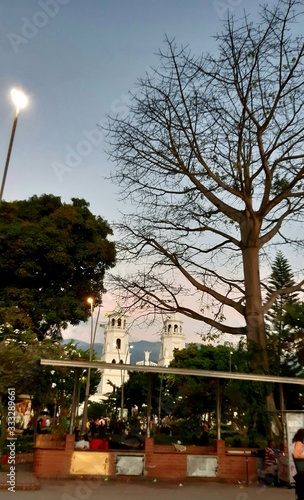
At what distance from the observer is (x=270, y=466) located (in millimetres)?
11344

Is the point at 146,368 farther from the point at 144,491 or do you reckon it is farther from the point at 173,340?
the point at 173,340

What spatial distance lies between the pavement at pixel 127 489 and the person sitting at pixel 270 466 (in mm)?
377

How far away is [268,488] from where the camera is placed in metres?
10.6

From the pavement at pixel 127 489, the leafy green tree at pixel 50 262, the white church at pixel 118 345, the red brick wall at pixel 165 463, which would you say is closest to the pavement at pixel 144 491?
Result: the pavement at pixel 127 489

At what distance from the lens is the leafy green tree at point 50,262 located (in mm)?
21312

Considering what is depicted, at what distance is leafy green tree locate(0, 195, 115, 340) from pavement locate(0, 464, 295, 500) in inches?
383

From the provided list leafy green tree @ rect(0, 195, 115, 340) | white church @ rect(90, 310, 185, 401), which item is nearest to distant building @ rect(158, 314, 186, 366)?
white church @ rect(90, 310, 185, 401)

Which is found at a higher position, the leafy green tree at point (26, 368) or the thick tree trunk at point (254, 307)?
the thick tree trunk at point (254, 307)

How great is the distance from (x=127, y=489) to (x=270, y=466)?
13.4ft

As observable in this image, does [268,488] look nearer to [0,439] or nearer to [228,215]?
[0,439]

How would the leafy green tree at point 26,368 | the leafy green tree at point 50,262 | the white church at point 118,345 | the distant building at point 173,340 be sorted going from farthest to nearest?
the distant building at point 173,340, the white church at point 118,345, the leafy green tree at point 50,262, the leafy green tree at point 26,368

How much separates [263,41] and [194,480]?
14192mm

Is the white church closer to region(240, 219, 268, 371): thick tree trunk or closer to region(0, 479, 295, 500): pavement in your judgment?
region(240, 219, 268, 371): thick tree trunk

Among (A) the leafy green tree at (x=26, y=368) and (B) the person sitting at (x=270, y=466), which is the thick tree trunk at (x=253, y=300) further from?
(A) the leafy green tree at (x=26, y=368)
